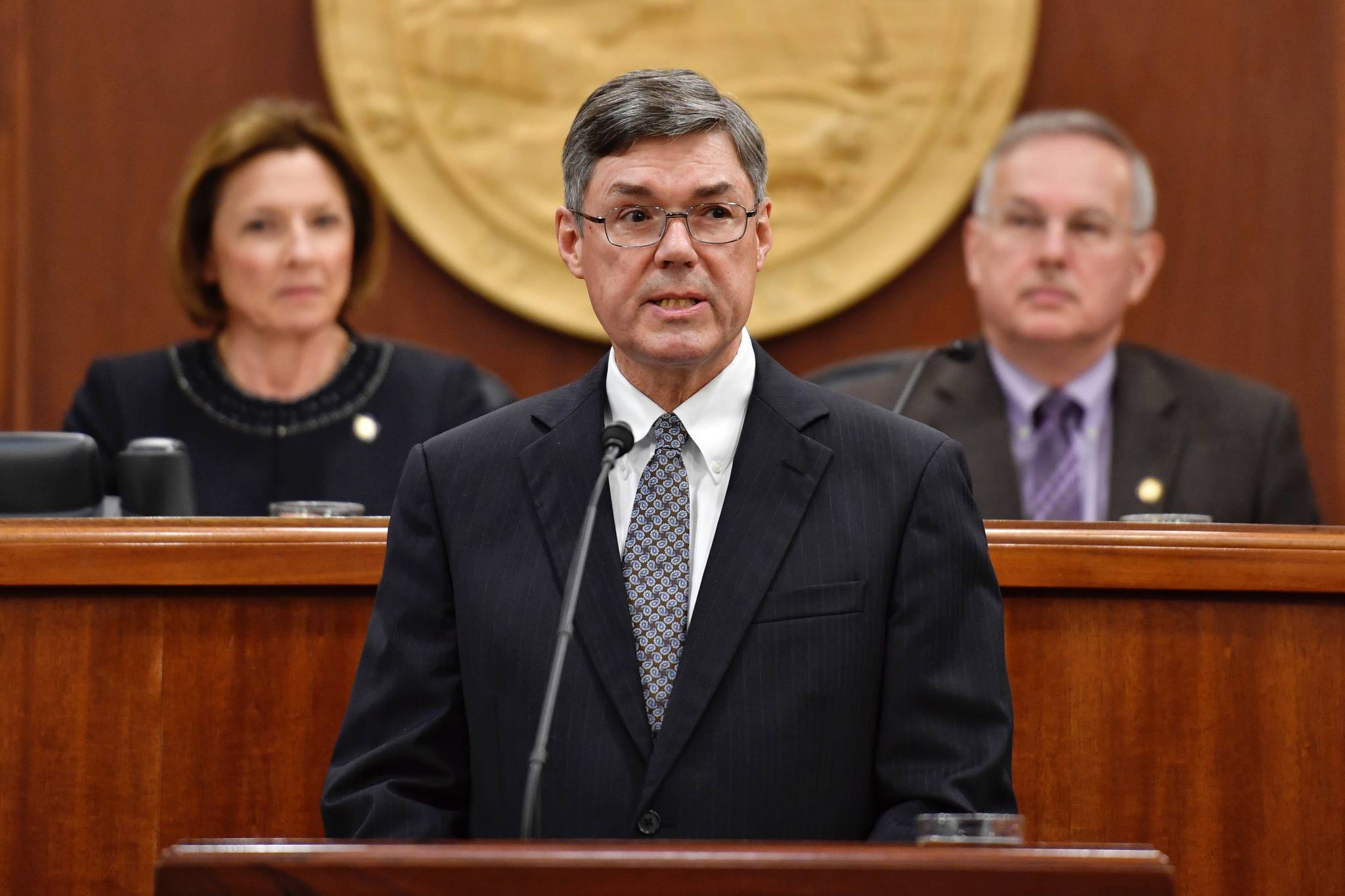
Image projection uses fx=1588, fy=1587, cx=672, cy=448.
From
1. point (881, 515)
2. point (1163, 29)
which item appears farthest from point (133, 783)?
point (1163, 29)

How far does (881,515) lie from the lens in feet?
5.76

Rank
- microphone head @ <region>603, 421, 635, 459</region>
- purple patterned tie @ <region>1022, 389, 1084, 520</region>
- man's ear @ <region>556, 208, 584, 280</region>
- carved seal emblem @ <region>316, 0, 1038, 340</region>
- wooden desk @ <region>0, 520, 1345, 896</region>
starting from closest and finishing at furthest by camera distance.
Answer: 1. microphone head @ <region>603, 421, 635, 459</region>
2. man's ear @ <region>556, 208, 584, 280</region>
3. wooden desk @ <region>0, 520, 1345, 896</region>
4. purple patterned tie @ <region>1022, 389, 1084, 520</region>
5. carved seal emblem @ <region>316, 0, 1038, 340</region>

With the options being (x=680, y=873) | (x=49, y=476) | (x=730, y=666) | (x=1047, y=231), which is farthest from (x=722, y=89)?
(x=680, y=873)

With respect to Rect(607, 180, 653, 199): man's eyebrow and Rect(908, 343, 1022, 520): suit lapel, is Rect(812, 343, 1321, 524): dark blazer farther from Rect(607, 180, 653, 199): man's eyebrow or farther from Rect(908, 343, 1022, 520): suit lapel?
Rect(607, 180, 653, 199): man's eyebrow

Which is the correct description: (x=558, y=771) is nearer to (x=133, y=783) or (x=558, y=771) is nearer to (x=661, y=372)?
(x=661, y=372)

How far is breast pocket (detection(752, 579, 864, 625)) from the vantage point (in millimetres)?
1716

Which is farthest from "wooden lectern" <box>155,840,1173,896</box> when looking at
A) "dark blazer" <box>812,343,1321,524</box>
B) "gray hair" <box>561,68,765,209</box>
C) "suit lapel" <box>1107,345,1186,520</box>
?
"suit lapel" <box>1107,345,1186,520</box>

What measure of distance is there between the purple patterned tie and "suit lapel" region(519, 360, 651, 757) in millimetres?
1444

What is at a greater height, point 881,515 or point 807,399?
point 807,399

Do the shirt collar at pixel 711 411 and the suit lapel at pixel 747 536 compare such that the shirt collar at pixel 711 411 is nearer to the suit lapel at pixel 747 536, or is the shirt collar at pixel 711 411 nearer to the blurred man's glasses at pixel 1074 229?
the suit lapel at pixel 747 536

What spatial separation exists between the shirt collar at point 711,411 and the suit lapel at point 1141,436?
1.40m

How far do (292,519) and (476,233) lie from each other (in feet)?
6.89

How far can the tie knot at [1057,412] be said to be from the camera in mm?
3256

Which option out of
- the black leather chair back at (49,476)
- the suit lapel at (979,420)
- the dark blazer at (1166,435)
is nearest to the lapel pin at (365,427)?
the black leather chair back at (49,476)
